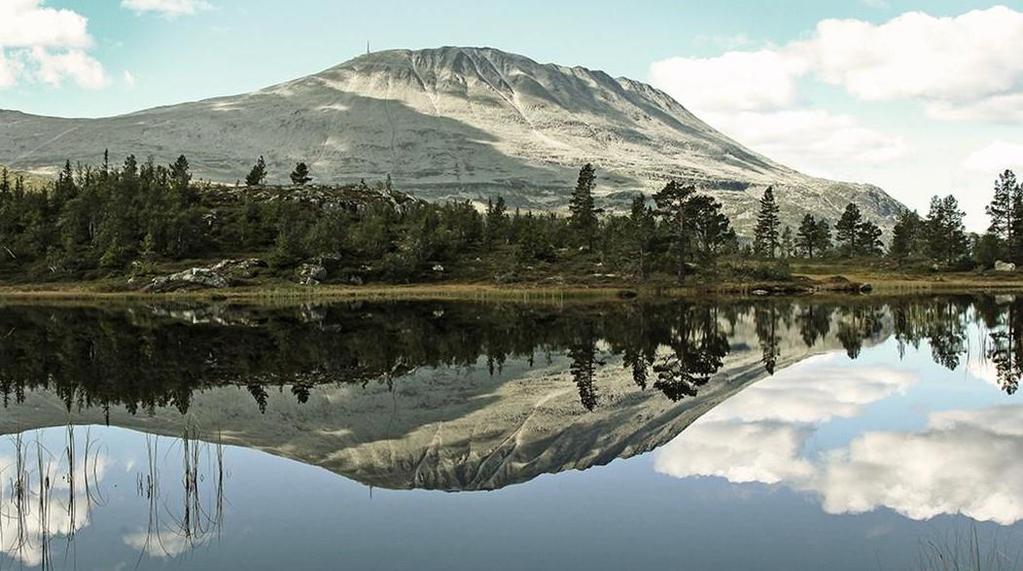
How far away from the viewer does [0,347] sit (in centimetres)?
5331

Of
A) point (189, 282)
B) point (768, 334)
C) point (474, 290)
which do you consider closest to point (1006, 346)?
point (768, 334)

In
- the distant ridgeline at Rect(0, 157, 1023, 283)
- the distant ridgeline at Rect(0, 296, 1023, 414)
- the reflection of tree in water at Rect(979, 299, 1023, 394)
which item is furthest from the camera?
the distant ridgeline at Rect(0, 157, 1023, 283)

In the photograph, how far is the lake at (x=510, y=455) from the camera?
53.1 feet

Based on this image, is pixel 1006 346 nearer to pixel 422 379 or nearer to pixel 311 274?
pixel 422 379

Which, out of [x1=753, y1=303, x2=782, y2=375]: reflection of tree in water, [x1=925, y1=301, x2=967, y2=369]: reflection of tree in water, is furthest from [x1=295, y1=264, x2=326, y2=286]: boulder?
[x1=925, y1=301, x2=967, y2=369]: reflection of tree in water

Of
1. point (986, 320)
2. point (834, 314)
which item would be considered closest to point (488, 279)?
point (834, 314)

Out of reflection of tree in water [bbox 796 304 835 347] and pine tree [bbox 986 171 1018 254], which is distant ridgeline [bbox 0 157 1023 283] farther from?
reflection of tree in water [bbox 796 304 835 347]

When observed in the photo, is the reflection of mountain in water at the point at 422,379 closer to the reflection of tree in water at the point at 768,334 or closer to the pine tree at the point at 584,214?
the reflection of tree in water at the point at 768,334

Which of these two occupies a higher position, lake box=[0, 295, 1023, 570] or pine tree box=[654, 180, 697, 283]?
pine tree box=[654, 180, 697, 283]

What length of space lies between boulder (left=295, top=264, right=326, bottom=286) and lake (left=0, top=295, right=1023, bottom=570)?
268 feet

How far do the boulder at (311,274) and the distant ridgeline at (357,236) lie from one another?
188cm

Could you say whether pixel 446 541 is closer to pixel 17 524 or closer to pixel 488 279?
pixel 17 524

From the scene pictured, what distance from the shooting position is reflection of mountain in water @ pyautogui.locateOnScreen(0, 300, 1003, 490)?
25625mm

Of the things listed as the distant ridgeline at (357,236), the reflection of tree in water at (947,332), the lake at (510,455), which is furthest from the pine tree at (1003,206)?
the lake at (510,455)
